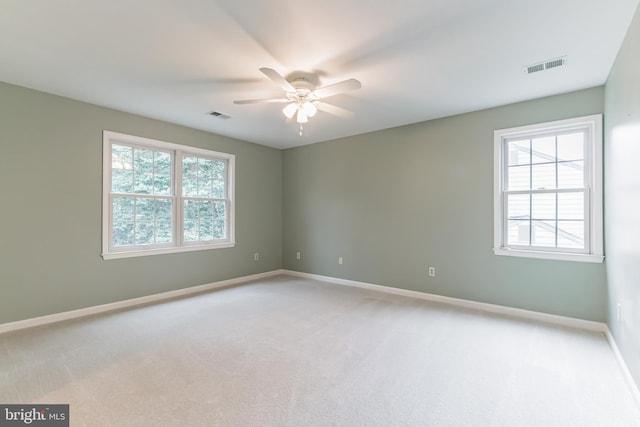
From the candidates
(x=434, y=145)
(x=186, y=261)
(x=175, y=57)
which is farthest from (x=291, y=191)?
(x=175, y=57)

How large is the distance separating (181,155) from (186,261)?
1.60 m

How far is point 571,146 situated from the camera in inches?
130

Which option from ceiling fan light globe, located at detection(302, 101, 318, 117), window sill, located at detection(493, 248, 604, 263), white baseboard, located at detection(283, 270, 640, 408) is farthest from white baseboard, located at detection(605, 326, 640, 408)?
ceiling fan light globe, located at detection(302, 101, 318, 117)

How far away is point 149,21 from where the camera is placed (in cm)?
208

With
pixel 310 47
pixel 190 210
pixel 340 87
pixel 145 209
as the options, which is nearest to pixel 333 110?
pixel 340 87

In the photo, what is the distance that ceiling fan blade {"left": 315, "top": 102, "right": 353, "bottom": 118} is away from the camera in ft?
11.9

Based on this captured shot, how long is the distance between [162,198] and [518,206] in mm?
4720

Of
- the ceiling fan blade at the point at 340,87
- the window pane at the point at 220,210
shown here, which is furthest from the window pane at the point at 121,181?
the ceiling fan blade at the point at 340,87

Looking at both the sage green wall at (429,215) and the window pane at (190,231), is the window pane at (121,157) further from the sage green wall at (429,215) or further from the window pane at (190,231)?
the sage green wall at (429,215)

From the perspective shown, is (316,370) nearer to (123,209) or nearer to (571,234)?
(571,234)

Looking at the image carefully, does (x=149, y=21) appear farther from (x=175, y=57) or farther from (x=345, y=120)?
(x=345, y=120)

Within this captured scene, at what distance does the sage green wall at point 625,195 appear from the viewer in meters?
1.96

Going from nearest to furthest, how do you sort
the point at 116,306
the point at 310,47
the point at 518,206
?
the point at 310,47 < the point at 518,206 < the point at 116,306

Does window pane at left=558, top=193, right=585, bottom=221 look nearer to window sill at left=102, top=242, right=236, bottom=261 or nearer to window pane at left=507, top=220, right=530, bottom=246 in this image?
window pane at left=507, top=220, right=530, bottom=246
